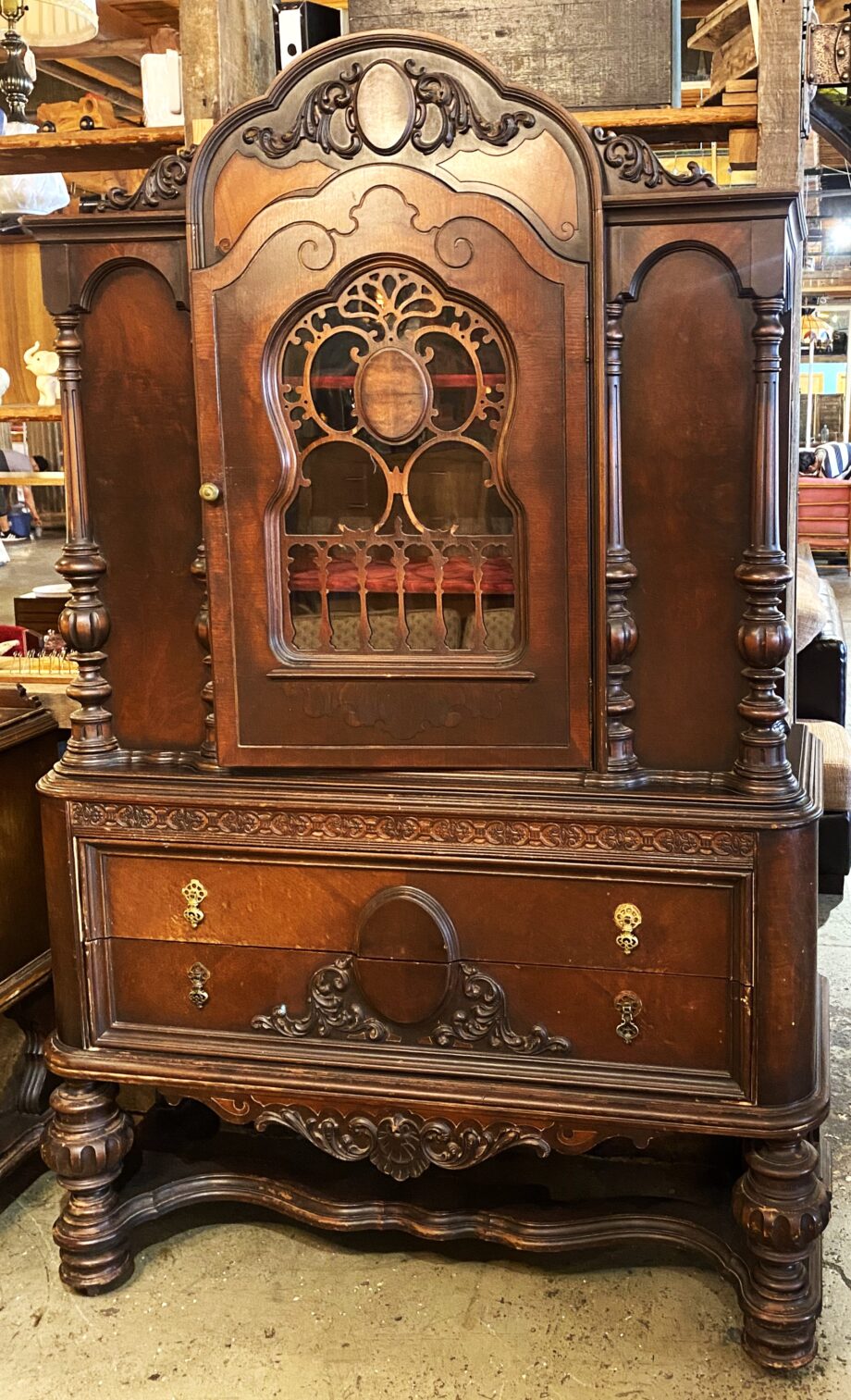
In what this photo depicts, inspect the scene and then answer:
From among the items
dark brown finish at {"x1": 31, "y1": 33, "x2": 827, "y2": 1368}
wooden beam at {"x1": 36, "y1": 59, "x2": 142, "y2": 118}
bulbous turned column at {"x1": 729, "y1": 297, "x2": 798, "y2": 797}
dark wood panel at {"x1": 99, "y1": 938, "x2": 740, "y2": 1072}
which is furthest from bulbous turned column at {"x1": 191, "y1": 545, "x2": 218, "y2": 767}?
wooden beam at {"x1": 36, "y1": 59, "x2": 142, "y2": 118}

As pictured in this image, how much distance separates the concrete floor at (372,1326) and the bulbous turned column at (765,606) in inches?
31.0

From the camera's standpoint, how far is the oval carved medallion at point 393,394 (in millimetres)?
1655

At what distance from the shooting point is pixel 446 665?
1709mm

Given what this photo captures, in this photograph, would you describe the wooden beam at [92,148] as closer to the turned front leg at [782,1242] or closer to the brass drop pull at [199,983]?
the brass drop pull at [199,983]

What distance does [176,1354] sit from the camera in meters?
1.78

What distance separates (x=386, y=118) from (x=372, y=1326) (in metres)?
1.62

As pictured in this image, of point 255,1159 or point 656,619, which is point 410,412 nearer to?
point 656,619

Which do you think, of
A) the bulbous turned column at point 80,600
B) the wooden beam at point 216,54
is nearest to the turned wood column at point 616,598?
the bulbous turned column at point 80,600

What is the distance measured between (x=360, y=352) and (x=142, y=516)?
394mm

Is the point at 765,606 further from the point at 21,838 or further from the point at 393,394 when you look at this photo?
the point at 21,838

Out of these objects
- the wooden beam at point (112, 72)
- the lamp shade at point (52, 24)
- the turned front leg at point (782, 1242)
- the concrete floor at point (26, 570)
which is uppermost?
the wooden beam at point (112, 72)

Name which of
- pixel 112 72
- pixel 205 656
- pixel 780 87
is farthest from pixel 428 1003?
pixel 112 72

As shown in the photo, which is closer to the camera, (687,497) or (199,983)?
(687,497)

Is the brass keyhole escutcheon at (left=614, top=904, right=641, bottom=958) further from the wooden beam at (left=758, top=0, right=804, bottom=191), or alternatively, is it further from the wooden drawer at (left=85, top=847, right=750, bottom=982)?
the wooden beam at (left=758, top=0, right=804, bottom=191)
